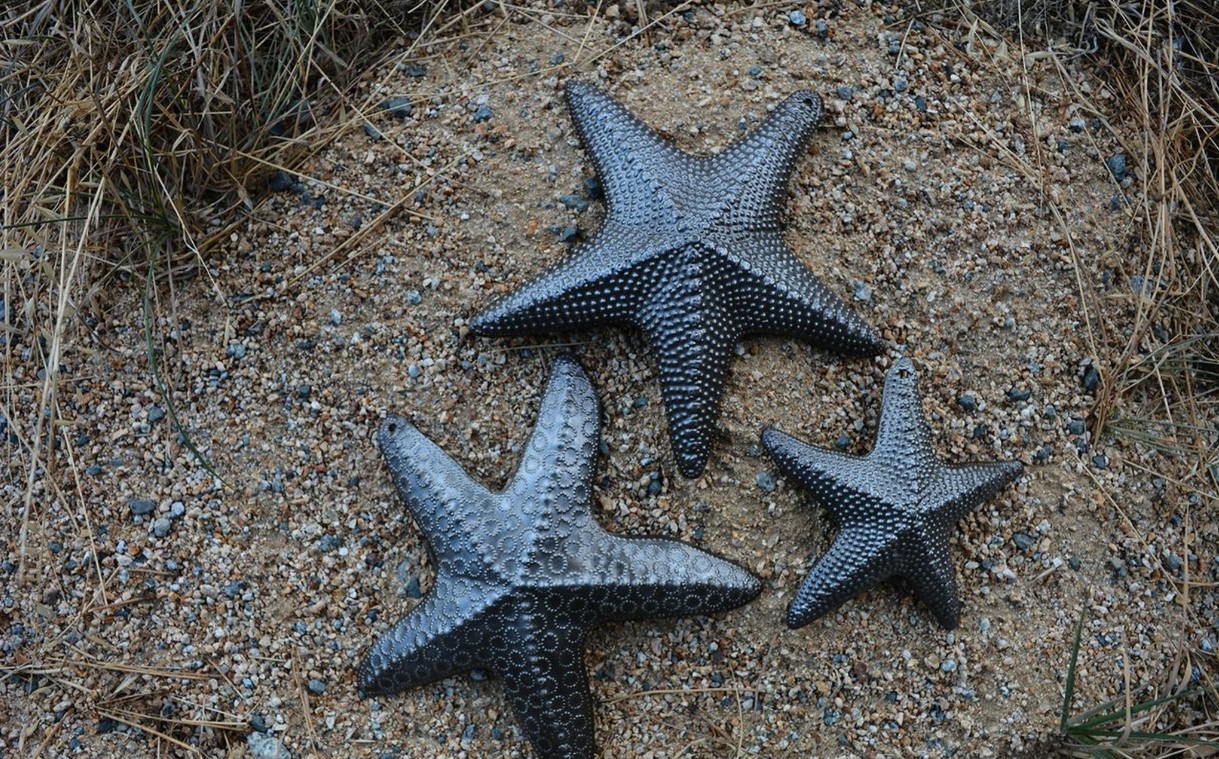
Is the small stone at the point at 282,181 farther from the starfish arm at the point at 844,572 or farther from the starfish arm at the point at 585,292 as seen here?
the starfish arm at the point at 844,572

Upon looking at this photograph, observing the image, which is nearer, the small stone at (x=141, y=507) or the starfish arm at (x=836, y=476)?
the starfish arm at (x=836, y=476)

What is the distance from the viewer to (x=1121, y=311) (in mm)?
4676

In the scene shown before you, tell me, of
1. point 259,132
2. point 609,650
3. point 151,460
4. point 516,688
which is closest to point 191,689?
point 151,460

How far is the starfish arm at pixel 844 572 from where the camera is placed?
4.12m

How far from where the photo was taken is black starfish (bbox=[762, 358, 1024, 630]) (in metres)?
4.12

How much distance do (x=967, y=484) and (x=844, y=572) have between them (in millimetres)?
627

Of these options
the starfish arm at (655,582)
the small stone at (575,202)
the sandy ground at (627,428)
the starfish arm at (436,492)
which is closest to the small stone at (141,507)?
the sandy ground at (627,428)

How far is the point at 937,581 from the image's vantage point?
4.21m

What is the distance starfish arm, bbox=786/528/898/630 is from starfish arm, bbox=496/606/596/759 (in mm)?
916

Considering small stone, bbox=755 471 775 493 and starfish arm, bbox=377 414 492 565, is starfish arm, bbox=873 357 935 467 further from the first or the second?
starfish arm, bbox=377 414 492 565

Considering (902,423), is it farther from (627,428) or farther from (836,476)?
(627,428)

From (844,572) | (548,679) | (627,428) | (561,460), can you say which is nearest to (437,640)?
(548,679)

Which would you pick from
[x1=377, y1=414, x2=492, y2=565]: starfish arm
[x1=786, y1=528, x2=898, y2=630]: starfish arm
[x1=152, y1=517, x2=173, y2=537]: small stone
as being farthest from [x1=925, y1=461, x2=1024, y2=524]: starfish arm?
[x1=152, y1=517, x2=173, y2=537]: small stone

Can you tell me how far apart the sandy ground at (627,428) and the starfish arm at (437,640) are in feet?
0.54
